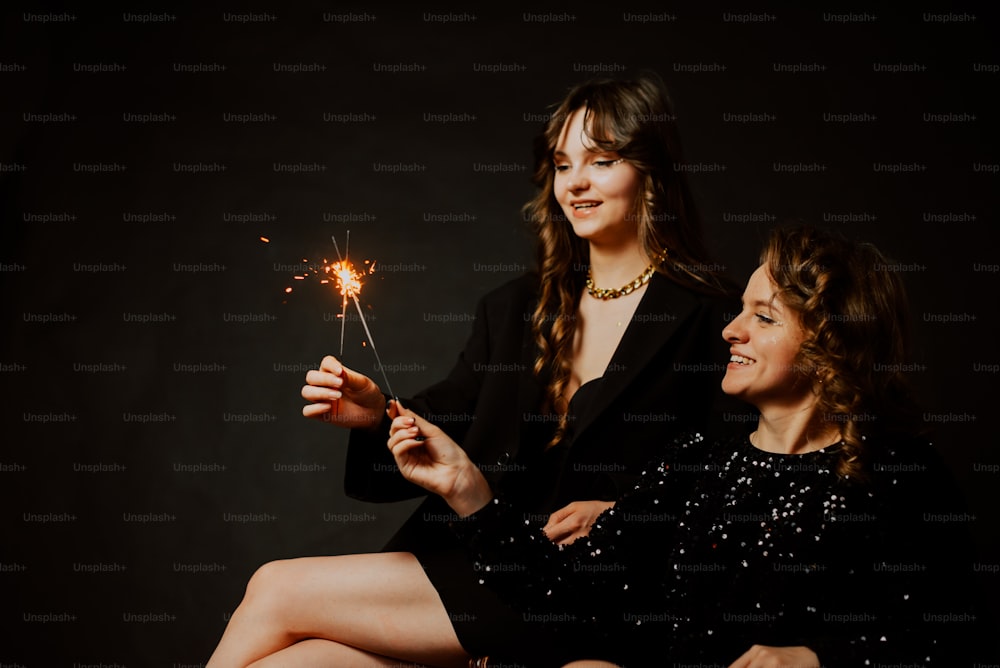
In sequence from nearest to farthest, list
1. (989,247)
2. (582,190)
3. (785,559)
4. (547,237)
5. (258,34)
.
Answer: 1. (785,559)
2. (582,190)
3. (547,237)
4. (989,247)
5. (258,34)

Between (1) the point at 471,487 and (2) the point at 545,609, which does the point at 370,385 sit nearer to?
(1) the point at 471,487

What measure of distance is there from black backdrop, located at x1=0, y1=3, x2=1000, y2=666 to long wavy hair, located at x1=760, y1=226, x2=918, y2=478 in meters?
1.54

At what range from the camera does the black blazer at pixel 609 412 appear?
2.30 meters

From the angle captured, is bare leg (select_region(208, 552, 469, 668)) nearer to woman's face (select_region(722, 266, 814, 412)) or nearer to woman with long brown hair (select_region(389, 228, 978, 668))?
woman with long brown hair (select_region(389, 228, 978, 668))

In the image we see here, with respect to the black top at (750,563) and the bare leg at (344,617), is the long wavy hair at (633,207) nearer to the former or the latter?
the black top at (750,563)

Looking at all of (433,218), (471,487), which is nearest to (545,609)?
(471,487)

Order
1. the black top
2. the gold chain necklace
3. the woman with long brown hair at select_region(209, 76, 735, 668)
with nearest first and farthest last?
1. the black top
2. the woman with long brown hair at select_region(209, 76, 735, 668)
3. the gold chain necklace

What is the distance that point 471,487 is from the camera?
1994 mm

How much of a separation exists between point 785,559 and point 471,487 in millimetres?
578

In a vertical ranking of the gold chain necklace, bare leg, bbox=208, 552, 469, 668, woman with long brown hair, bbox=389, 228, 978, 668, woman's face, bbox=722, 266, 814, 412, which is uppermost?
the gold chain necklace

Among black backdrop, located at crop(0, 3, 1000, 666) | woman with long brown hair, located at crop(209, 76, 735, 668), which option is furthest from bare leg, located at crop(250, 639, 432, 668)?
black backdrop, located at crop(0, 3, 1000, 666)

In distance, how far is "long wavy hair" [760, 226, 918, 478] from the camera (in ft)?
6.01

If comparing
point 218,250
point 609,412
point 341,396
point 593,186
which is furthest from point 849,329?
point 218,250

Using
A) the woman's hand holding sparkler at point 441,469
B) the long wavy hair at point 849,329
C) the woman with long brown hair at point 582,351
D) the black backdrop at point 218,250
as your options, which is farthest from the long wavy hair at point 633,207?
Result: the black backdrop at point 218,250
